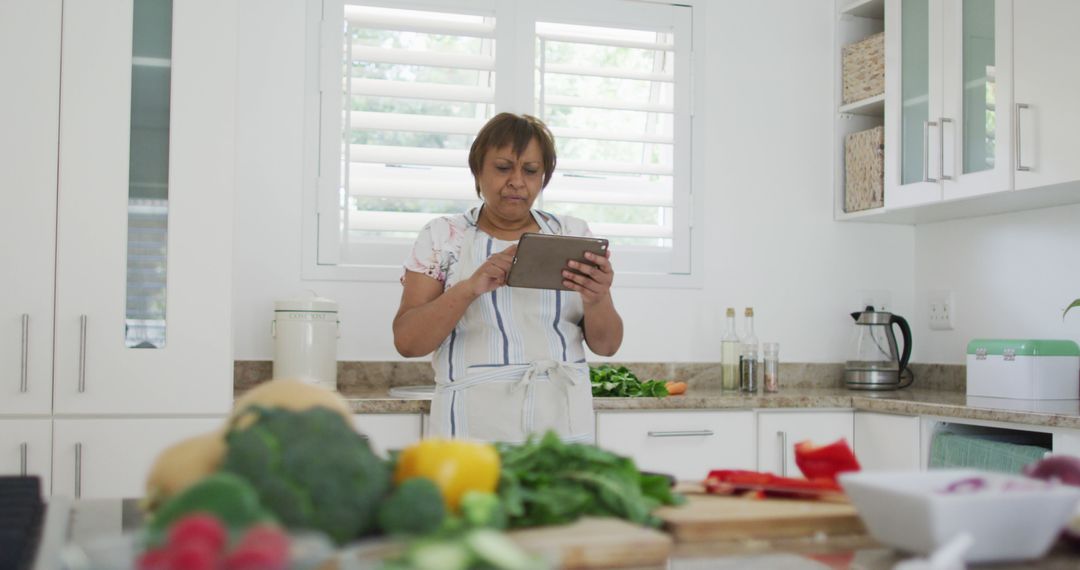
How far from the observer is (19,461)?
2.51 m

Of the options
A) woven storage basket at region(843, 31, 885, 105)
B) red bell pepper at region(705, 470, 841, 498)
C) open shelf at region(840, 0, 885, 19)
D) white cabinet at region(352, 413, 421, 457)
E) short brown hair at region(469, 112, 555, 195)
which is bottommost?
white cabinet at region(352, 413, 421, 457)

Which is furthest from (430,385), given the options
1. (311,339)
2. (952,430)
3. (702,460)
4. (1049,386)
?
(1049,386)

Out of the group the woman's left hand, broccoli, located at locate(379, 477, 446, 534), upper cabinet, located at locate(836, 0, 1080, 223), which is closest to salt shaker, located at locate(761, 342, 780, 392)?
upper cabinet, located at locate(836, 0, 1080, 223)

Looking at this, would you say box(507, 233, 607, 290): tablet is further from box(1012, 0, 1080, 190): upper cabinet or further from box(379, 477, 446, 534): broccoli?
box(379, 477, 446, 534): broccoli

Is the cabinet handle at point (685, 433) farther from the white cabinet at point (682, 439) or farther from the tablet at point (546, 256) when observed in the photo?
the tablet at point (546, 256)

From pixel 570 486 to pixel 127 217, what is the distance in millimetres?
1918

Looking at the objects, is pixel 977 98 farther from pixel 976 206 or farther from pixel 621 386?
pixel 621 386

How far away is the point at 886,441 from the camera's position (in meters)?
3.01

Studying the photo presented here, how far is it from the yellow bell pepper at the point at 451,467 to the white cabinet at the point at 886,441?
217cm

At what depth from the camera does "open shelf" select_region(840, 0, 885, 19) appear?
3646 millimetres

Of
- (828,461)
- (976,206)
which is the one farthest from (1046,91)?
(828,461)

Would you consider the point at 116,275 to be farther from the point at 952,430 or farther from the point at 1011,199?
the point at 1011,199

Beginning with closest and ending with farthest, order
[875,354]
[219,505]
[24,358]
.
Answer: [219,505], [24,358], [875,354]

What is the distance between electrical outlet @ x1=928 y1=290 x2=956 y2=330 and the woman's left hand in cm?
182
